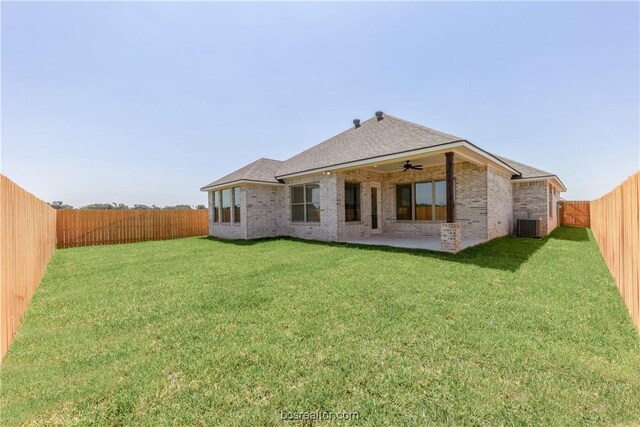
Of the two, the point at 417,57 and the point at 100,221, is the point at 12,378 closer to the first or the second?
the point at 417,57

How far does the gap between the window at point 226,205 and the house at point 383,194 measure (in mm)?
60

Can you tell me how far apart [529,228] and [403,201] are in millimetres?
6379

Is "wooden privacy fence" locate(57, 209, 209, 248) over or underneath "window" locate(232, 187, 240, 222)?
underneath

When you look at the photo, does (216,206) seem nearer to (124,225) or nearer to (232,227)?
(232,227)

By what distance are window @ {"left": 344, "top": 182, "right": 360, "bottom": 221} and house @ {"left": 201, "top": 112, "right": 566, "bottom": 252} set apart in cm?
5

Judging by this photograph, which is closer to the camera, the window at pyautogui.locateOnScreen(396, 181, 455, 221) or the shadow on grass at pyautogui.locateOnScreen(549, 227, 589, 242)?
the window at pyautogui.locateOnScreen(396, 181, 455, 221)

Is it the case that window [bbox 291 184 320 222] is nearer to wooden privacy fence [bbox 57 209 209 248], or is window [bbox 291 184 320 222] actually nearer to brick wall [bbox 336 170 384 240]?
brick wall [bbox 336 170 384 240]

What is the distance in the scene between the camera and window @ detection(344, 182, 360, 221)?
12.1m

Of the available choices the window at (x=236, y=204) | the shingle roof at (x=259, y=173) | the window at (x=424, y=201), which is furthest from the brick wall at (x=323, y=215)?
the window at (x=424, y=201)

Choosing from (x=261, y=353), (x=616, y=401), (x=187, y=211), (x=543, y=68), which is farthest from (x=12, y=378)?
(x=187, y=211)

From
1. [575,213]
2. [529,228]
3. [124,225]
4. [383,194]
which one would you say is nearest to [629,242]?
[383,194]

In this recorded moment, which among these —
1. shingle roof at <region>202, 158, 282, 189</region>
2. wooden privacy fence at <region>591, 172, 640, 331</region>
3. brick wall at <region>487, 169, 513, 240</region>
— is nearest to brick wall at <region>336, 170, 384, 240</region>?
shingle roof at <region>202, 158, 282, 189</region>

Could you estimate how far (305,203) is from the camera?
43.5ft

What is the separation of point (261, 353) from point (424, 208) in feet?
36.8
